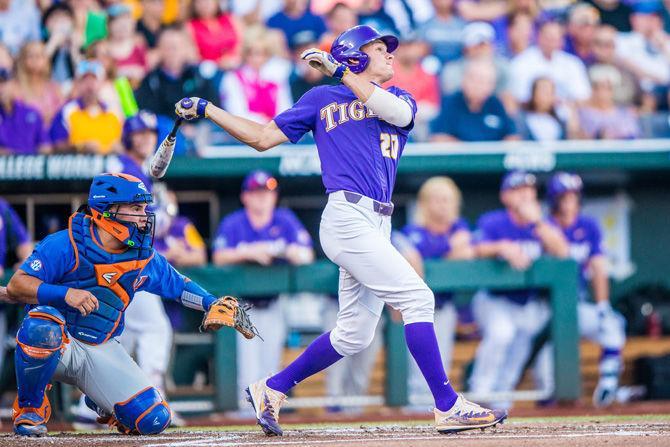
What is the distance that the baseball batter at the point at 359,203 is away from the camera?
4918mm

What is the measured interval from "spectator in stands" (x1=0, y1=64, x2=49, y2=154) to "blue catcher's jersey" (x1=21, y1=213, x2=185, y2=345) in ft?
11.5

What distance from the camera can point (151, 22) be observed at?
973 centimetres

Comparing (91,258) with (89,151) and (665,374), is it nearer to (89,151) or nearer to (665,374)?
(89,151)

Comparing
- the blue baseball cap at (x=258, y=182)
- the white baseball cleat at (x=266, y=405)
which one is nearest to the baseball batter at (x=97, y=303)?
the white baseball cleat at (x=266, y=405)

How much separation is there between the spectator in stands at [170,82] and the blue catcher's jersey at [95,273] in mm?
3815

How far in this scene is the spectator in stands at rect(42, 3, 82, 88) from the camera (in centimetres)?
927

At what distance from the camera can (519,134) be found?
9523 mm

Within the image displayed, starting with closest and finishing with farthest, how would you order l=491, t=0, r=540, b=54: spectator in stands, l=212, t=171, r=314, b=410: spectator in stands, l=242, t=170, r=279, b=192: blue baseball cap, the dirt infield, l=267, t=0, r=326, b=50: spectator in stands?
the dirt infield
l=212, t=171, r=314, b=410: spectator in stands
l=242, t=170, r=279, b=192: blue baseball cap
l=267, t=0, r=326, b=50: spectator in stands
l=491, t=0, r=540, b=54: spectator in stands

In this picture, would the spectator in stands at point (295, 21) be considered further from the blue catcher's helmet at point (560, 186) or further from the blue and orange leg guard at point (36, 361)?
the blue and orange leg guard at point (36, 361)

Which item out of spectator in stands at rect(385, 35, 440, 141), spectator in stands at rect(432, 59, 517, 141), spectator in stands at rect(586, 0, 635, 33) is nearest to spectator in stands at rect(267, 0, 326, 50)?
spectator in stands at rect(385, 35, 440, 141)

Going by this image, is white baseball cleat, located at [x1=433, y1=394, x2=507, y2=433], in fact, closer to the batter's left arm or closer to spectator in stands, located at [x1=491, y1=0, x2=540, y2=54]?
the batter's left arm

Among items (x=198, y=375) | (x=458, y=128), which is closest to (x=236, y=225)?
(x=198, y=375)

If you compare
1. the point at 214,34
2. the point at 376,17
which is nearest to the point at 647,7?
the point at 376,17

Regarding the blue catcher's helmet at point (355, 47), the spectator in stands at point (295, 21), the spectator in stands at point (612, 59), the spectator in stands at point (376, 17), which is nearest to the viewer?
the blue catcher's helmet at point (355, 47)
